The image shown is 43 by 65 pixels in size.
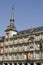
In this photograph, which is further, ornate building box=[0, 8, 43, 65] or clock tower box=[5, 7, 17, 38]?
clock tower box=[5, 7, 17, 38]

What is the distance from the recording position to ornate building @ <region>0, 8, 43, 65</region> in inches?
2288

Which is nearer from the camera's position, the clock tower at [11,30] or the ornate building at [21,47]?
the ornate building at [21,47]

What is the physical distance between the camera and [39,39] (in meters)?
58.1

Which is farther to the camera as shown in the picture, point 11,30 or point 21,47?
point 11,30

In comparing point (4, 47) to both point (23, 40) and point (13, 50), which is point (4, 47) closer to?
point (13, 50)

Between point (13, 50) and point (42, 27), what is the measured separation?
38.4 feet

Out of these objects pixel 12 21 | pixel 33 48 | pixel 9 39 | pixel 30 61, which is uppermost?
pixel 12 21

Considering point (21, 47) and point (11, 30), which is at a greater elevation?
point (11, 30)

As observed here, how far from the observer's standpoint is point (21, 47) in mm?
62750

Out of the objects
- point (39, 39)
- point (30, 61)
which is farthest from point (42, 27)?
point (30, 61)

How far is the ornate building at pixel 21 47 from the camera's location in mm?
58125

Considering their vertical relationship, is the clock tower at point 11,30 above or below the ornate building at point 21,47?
above

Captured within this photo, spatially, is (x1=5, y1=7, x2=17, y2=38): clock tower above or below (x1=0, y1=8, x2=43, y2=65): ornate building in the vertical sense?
above

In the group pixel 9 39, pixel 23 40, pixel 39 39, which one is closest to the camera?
pixel 39 39
